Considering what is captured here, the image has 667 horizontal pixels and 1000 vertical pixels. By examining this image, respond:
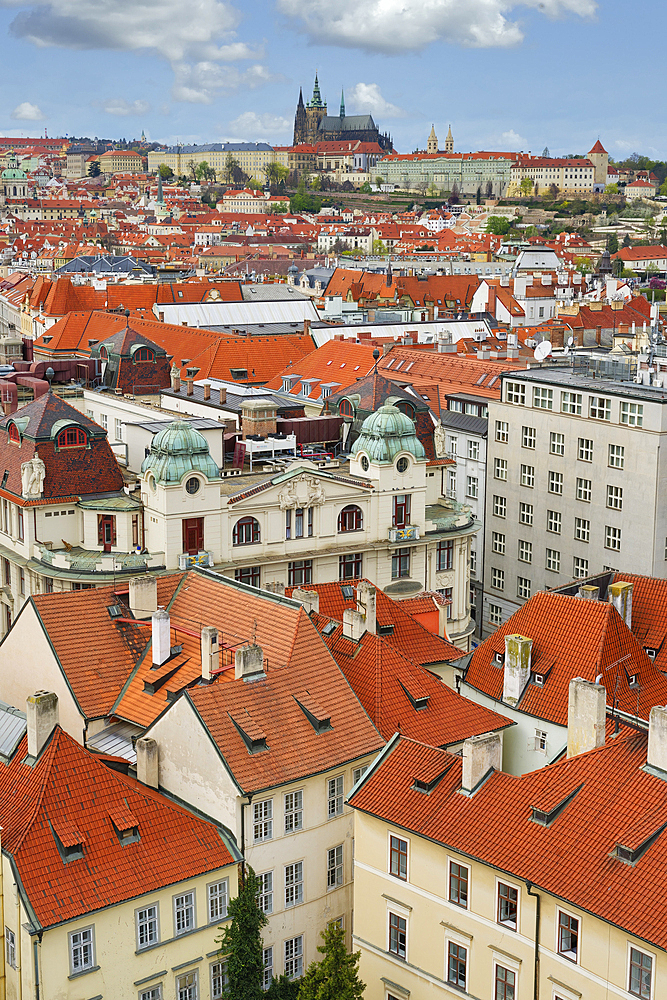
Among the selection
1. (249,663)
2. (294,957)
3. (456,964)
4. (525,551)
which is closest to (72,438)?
(249,663)

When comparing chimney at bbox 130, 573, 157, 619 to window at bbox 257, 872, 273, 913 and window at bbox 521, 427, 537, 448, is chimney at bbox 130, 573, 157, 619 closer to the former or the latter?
window at bbox 257, 872, 273, 913

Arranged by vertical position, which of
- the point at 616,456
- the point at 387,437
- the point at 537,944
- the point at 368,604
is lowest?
the point at 537,944

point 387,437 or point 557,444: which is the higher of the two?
point 387,437

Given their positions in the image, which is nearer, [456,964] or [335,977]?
[335,977]

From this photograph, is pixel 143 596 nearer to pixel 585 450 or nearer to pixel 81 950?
pixel 81 950

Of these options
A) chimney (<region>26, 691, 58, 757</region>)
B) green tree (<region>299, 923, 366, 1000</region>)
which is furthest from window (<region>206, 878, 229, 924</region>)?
chimney (<region>26, 691, 58, 757</region>)

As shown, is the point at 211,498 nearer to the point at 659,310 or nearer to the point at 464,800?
the point at 464,800

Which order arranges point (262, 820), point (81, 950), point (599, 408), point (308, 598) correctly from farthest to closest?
point (599, 408)
point (308, 598)
point (262, 820)
point (81, 950)
